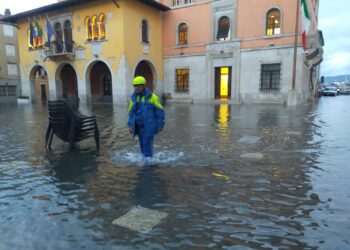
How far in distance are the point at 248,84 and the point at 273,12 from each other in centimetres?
554

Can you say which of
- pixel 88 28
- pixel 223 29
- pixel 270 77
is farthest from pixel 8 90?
pixel 270 77

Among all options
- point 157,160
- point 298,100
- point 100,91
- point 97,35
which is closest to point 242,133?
point 157,160

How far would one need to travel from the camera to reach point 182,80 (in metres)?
24.5

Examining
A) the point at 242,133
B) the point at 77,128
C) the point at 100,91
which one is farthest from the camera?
the point at 100,91

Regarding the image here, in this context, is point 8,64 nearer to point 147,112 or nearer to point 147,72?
point 147,72

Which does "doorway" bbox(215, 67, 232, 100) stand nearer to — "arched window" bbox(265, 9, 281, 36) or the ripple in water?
"arched window" bbox(265, 9, 281, 36)

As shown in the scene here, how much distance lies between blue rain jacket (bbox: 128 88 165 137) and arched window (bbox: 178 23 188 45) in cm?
2037

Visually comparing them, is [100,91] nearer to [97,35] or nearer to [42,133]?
[97,35]

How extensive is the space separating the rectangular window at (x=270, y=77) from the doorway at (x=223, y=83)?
380 centimetres

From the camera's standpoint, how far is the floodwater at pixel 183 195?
2461 mm

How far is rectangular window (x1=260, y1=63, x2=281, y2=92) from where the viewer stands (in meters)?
20.1

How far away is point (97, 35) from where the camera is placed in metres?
21.8

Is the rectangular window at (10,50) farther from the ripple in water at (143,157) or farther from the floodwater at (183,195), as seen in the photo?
the ripple in water at (143,157)

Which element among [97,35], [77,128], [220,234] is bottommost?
[220,234]
